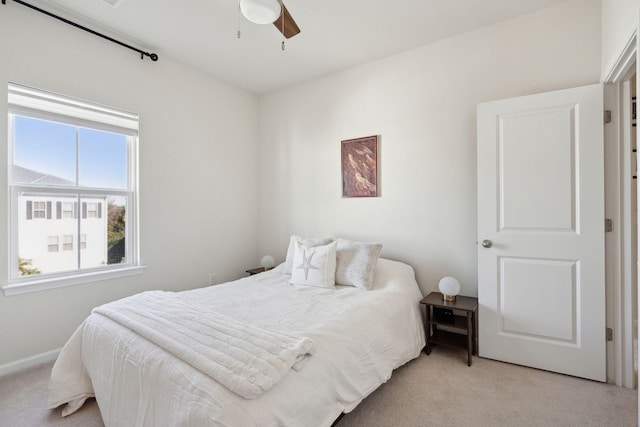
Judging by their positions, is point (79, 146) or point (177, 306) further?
point (79, 146)

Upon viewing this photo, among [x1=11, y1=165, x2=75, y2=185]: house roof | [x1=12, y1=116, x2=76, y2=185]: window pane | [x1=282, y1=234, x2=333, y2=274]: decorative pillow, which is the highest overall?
[x1=12, y1=116, x2=76, y2=185]: window pane

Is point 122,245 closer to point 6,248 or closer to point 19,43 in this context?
point 6,248

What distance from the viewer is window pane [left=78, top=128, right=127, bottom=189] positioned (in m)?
2.59

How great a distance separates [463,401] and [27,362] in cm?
308

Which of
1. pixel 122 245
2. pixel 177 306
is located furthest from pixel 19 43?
pixel 177 306

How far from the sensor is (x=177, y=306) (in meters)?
1.86

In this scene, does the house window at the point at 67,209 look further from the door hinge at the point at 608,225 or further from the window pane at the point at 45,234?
the door hinge at the point at 608,225

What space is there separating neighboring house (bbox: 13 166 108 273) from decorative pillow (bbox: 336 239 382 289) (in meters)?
2.15

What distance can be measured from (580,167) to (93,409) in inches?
139

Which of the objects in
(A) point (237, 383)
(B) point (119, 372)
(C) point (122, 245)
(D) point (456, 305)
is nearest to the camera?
(A) point (237, 383)

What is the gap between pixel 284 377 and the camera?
48.0 inches

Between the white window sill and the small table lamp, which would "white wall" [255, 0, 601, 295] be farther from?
the white window sill

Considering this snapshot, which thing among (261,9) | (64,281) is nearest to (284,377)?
(261,9)

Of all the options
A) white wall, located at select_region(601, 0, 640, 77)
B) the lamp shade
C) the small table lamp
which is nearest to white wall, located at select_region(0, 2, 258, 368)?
the lamp shade
